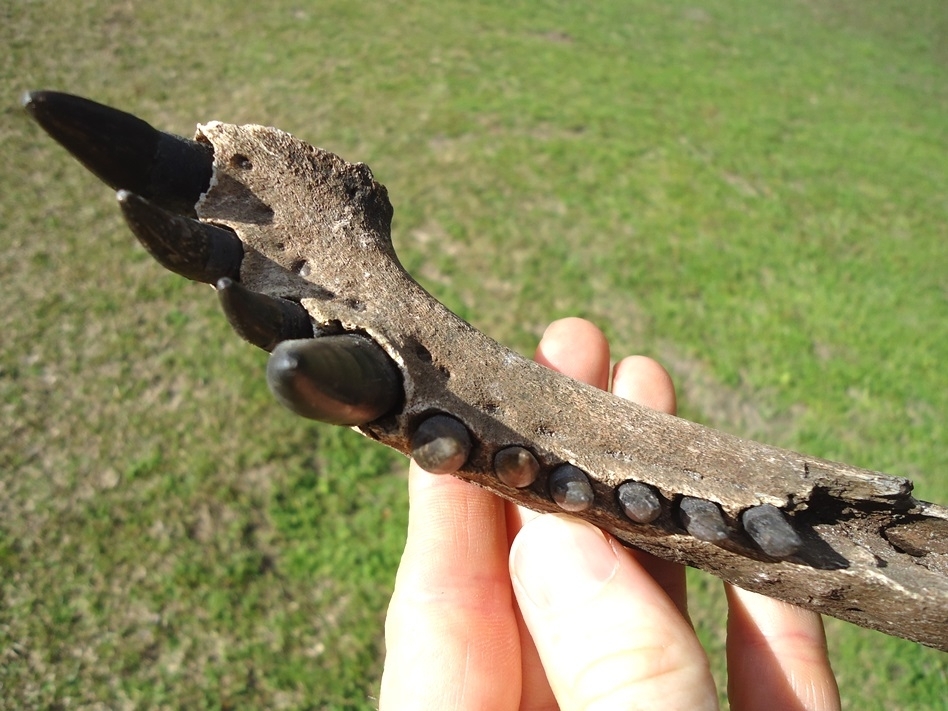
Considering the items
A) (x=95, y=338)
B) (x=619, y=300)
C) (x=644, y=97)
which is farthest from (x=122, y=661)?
(x=644, y=97)

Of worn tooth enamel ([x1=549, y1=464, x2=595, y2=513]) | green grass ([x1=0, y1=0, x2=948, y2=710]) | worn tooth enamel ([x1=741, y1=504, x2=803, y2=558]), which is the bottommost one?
green grass ([x1=0, y1=0, x2=948, y2=710])

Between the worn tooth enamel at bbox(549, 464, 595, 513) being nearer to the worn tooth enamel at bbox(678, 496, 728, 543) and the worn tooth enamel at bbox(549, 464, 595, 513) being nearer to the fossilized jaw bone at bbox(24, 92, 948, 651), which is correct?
the fossilized jaw bone at bbox(24, 92, 948, 651)

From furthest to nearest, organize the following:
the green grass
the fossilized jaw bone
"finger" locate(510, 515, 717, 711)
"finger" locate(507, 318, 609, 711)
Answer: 1. the green grass
2. "finger" locate(507, 318, 609, 711)
3. "finger" locate(510, 515, 717, 711)
4. the fossilized jaw bone

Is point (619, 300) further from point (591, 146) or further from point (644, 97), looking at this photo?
point (644, 97)

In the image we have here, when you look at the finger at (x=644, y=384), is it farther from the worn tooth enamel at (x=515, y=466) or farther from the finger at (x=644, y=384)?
the worn tooth enamel at (x=515, y=466)

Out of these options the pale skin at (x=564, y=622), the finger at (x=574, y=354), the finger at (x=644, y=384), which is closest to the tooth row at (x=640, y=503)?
the pale skin at (x=564, y=622)

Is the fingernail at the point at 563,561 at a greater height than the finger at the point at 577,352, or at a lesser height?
greater

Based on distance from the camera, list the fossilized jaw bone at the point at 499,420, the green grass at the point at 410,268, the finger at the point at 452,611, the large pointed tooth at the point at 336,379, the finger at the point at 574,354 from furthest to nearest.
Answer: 1. the green grass at the point at 410,268
2. the finger at the point at 574,354
3. the finger at the point at 452,611
4. the fossilized jaw bone at the point at 499,420
5. the large pointed tooth at the point at 336,379

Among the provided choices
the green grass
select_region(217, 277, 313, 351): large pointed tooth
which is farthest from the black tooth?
the green grass
